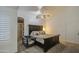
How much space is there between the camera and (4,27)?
1.91 meters

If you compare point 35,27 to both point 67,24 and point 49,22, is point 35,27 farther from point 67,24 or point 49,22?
point 67,24

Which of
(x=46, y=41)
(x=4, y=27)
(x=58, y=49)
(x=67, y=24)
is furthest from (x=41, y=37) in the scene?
(x=4, y=27)

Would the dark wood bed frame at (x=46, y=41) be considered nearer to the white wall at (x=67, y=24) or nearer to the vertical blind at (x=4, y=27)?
the white wall at (x=67, y=24)

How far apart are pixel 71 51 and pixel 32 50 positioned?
62 cm

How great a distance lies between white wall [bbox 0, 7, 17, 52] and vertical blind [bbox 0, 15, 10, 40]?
0.15 ft

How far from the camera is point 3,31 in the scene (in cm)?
191

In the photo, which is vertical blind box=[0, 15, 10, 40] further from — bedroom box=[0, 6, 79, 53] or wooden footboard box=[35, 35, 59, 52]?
wooden footboard box=[35, 35, 59, 52]

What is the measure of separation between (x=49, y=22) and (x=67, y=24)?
282 mm

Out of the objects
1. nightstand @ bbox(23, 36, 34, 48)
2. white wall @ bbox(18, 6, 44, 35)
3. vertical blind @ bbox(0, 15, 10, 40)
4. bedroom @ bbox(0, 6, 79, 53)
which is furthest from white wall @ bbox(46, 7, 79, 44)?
vertical blind @ bbox(0, 15, 10, 40)

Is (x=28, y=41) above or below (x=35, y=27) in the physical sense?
below

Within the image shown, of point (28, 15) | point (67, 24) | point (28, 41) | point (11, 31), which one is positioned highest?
point (28, 15)

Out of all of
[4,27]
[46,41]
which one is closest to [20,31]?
[4,27]
